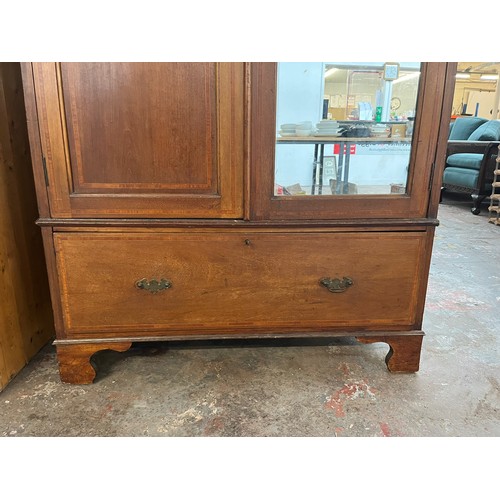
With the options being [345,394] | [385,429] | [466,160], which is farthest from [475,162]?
[385,429]

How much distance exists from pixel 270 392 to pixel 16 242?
109 cm

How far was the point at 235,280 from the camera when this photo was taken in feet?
4.58

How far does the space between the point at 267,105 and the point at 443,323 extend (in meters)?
1.43

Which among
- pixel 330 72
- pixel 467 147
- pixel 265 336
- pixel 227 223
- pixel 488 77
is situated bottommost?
→ pixel 265 336

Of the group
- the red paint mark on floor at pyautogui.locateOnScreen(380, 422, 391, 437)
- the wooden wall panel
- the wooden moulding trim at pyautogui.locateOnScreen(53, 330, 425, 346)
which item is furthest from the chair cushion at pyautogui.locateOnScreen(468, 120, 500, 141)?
the wooden wall panel

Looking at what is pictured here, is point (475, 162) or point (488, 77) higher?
point (488, 77)

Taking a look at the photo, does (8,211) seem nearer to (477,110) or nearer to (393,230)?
(393,230)

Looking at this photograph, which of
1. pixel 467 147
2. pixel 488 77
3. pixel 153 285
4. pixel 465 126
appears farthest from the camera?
pixel 488 77

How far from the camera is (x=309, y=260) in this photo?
1.39 meters

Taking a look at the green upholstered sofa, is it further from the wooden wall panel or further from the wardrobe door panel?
the wooden wall panel

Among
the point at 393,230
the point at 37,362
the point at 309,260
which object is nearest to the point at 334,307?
the point at 309,260

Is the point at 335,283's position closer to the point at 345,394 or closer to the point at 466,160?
the point at 345,394

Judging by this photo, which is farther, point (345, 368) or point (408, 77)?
point (345, 368)

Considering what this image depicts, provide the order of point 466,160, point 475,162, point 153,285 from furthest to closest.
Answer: point 466,160, point 475,162, point 153,285
